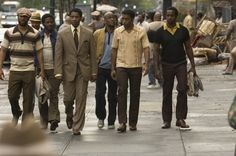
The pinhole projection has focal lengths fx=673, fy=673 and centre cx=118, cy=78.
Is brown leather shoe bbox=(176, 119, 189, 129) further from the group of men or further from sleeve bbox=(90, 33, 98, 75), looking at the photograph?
sleeve bbox=(90, 33, 98, 75)

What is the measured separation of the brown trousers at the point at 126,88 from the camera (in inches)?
395

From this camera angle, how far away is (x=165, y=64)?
10148 millimetres

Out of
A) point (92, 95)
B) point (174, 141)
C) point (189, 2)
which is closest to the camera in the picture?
point (174, 141)

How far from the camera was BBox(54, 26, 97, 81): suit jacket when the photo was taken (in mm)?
9703

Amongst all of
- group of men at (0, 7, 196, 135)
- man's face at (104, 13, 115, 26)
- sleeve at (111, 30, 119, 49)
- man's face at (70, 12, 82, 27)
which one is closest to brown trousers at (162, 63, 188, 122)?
group of men at (0, 7, 196, 135)

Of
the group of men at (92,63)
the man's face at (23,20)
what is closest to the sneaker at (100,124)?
the group of men at (92,63)

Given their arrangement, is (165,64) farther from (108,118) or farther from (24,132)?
(24,132)

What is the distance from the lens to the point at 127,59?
10.0 meters

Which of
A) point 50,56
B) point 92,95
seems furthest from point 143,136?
point 92,95

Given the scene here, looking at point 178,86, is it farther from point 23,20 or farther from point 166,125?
point 23,20

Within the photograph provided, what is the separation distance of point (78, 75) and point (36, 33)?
857 millimetres

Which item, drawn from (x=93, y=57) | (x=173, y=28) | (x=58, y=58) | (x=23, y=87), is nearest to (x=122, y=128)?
(x=93, y=57)

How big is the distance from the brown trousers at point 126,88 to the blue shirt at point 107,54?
0.38 meters

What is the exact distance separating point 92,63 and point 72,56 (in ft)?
1.01
